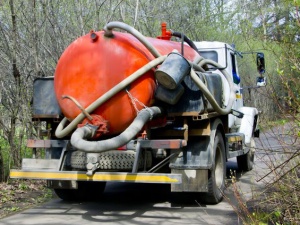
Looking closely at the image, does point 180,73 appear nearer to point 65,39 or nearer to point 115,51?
point 115,51

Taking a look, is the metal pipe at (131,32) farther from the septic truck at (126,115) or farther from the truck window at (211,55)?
the truck window at (211,55)

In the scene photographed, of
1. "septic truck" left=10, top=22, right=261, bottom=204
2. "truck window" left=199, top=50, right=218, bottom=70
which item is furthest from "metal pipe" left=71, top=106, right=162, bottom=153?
"truck window" left=199, top=50, right=218, bottom=70

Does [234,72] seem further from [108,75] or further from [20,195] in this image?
[20,195]

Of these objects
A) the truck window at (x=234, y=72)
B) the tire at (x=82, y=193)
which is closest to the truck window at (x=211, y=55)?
the truck window at (x=234, y=72)

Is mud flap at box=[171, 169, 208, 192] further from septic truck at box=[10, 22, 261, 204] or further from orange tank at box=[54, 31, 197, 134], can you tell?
orange tank at box=[54, 31, 197, 134]

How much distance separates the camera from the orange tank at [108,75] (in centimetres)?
687

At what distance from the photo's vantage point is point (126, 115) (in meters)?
6.93

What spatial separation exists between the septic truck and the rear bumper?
0.01m

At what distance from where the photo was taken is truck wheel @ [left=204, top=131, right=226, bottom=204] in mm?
7730

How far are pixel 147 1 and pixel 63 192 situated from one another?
350 inches

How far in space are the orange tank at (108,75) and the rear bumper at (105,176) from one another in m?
0.74

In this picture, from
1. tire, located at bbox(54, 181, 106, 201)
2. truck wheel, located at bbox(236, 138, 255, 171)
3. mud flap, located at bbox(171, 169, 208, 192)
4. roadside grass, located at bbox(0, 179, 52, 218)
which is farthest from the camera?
truck wheel, located at bbox(236, 138, 255, 171)

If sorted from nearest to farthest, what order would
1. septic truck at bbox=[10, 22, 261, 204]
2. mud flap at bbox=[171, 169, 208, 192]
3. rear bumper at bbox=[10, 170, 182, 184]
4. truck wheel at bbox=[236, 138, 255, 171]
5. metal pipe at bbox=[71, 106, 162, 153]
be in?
metal pipe at bbox=[71, 106, 162, 153] < rear bumper at bbox=[10, 170, 182, 184] < septic truck at bbox=[10, 22, 261, 204] < mud flap at bbox=[171, 169, 208, 192] < truck wheel at bbox=[236, 138, 255, 171]

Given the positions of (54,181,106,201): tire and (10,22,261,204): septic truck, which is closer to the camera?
(10,22,261,204): septic truck
